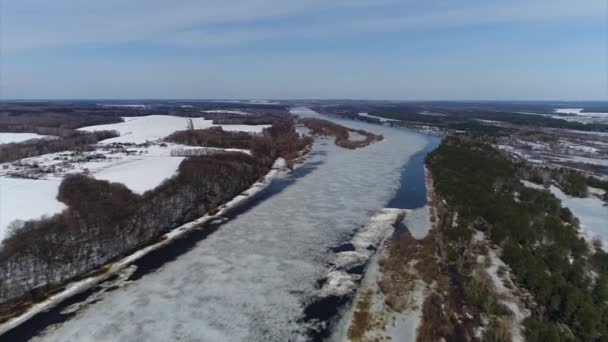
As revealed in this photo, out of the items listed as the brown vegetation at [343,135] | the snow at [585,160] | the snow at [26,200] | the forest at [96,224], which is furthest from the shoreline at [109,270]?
the snow at [585,160]

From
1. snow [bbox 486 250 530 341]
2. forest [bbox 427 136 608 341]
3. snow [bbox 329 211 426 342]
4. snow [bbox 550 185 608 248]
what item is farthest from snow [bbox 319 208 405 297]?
snow [bbox 550 185 608 248]

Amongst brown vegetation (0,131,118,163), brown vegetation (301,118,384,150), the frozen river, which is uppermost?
brown vegetation (0,131,118,163)

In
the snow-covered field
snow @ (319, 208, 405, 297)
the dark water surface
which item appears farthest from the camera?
the dark water surface

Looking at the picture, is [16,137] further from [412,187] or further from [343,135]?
[412,187]

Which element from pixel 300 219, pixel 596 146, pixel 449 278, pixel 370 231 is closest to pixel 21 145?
pixel 300 219

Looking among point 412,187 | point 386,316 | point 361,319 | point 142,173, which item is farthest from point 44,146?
point 386,316

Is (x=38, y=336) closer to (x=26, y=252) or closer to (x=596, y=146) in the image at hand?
(x=26, y=252)

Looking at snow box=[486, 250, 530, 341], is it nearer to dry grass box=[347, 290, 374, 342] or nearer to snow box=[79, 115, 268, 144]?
dry grass box=[347, 290, 374, 342]
